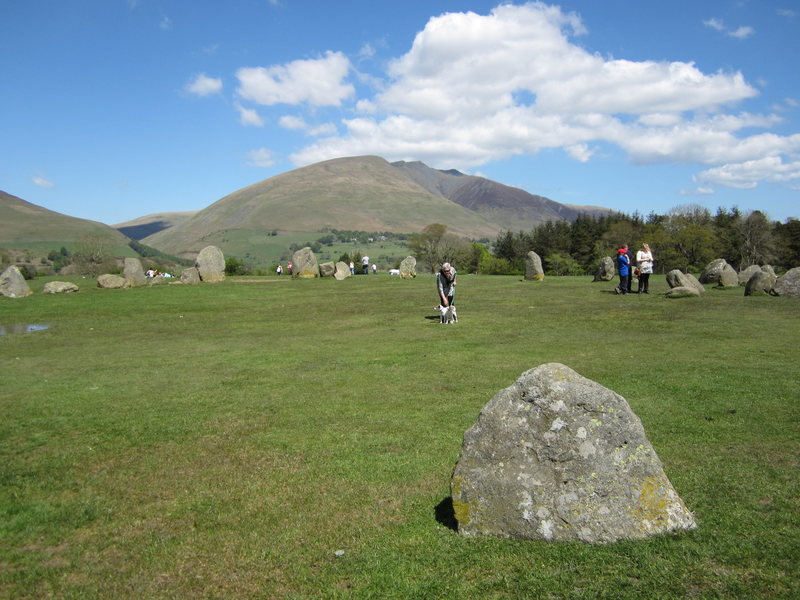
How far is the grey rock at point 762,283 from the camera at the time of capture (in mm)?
26078

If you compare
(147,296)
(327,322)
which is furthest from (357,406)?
(147,296)

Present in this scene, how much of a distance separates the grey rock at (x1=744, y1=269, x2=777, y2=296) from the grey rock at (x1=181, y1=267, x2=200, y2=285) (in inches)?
1498

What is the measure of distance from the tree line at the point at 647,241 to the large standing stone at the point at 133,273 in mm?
50694

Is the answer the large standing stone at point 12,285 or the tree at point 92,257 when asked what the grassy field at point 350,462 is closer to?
the large standing stone at point 12,285

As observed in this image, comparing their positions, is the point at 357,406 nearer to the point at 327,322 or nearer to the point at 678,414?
the point at 678,414

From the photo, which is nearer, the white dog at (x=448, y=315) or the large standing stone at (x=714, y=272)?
the white dog at (x=448, y=315)

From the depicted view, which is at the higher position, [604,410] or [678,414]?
[604,410]

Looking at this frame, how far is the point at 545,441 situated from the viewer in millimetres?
6098

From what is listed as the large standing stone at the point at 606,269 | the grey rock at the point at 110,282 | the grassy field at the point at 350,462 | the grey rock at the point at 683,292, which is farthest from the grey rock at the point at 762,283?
the grey rock at the point at 110,282

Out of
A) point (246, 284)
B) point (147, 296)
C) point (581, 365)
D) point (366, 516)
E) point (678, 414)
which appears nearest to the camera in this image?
point (366, 516)

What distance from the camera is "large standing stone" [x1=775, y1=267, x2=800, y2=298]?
2498 centimetres

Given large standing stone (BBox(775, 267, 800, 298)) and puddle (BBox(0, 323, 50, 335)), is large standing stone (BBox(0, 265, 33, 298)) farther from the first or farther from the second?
large standing stone (BBox(775, 267, 800, 298))

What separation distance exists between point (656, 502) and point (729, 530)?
87cm

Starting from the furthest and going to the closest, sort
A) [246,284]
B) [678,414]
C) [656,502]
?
[246,284]
[678,414]
[656,502]
